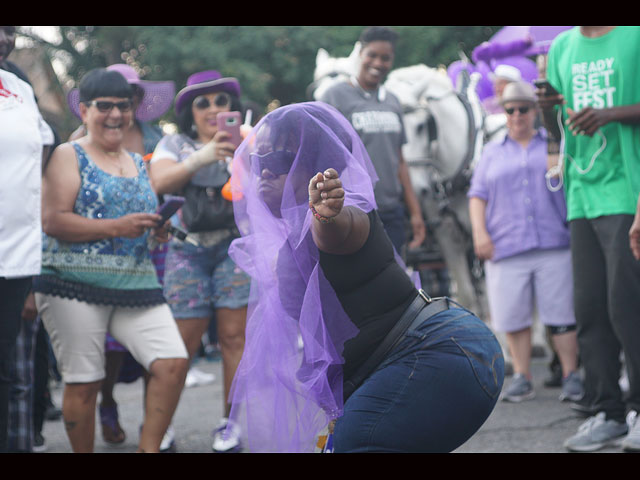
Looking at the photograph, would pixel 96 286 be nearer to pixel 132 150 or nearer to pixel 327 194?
pixel 132 150

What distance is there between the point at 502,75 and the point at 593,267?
3013 millimetres

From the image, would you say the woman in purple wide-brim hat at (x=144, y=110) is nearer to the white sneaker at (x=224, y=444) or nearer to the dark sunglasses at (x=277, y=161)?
the white sneaker at (x=224, y=444)

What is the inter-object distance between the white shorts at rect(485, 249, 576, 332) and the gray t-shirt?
1.07 meters

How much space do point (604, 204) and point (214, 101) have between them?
233 cm

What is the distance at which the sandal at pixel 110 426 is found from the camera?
16.8ft

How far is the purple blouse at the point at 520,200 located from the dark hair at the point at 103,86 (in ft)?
10.0

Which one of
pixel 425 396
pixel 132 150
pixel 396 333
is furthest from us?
pixel 132 150

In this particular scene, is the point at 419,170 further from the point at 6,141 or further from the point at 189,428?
the point at 6,141

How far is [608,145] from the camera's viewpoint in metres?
4.41

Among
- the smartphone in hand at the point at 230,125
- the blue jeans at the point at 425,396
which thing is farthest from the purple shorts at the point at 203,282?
the blue jeans at the point at 425,396

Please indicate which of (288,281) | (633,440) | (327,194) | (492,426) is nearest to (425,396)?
(288,281)

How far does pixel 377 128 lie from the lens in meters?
5.65

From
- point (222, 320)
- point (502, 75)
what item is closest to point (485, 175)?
point (502, 75)

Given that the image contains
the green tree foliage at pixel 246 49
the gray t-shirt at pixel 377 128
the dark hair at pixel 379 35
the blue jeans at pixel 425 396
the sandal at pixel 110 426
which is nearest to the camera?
the blue jeans at pixel 425 396
